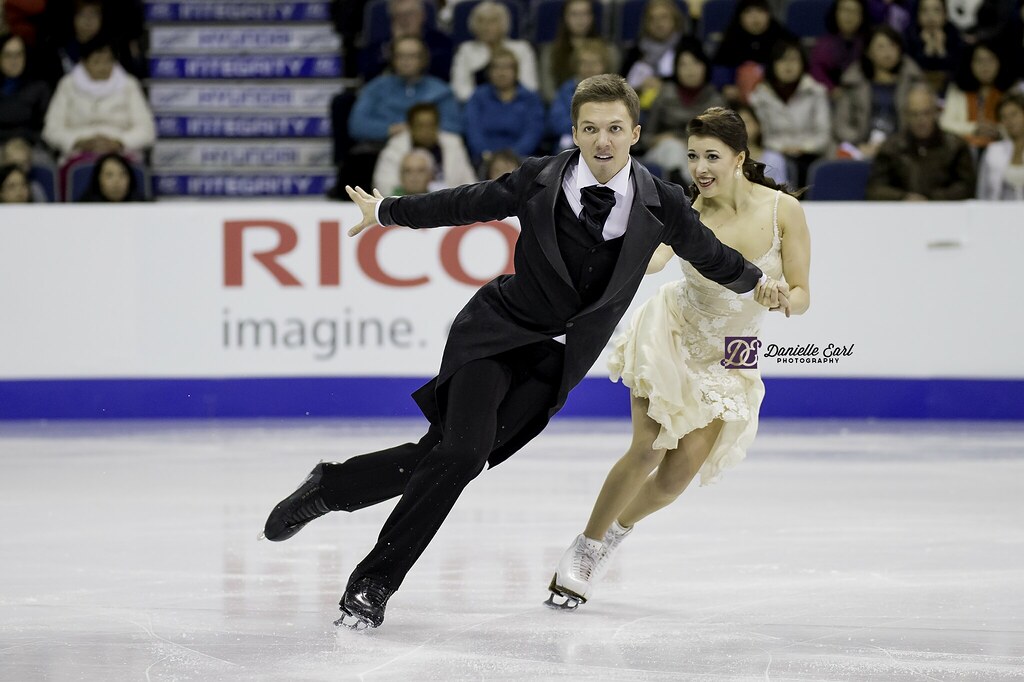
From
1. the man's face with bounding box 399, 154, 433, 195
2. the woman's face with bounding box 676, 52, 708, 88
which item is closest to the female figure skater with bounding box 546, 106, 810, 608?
the man's face with bounding box 399, 154, 433, 195

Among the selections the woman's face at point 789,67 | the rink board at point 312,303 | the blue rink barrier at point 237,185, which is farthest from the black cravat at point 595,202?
the blue rink barrier at point 237,185

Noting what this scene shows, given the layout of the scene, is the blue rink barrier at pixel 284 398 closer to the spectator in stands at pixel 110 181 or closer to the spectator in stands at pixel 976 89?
the spectator in stands at pixel 110 181

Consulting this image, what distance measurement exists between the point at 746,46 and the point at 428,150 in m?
2.13

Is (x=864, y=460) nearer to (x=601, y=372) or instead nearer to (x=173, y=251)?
(x=601, y=372)

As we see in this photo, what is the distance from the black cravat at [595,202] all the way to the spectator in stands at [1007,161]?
5.46m

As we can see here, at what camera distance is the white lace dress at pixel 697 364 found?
376 cm

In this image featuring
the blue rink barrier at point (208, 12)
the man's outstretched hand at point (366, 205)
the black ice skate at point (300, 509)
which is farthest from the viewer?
the blue rink barrier at point (208, 12)

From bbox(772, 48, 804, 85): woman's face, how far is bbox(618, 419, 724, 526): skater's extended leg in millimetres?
5174

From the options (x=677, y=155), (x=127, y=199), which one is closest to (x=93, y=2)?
(x=127, y=199)

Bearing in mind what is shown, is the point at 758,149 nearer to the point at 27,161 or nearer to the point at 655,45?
the point at 655,45

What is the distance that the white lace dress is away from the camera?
12.3 ft

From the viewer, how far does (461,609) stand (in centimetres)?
369

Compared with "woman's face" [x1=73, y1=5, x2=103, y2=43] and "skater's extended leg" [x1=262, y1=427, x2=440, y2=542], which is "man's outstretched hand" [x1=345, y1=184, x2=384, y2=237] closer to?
"skater's extended leg" [x1=262, y1=427, x2=440, y2=542]

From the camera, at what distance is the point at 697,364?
Answer: 3914 mm
